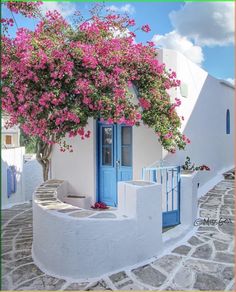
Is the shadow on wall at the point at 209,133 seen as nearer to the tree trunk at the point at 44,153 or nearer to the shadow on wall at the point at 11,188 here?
the tree trunk at the point at 44,153

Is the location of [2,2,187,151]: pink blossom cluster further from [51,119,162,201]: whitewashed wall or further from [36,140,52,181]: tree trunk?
[36,140,52,181]: tree trunk

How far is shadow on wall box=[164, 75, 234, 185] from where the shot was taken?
1020 cm

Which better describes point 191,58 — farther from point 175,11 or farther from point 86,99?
point 86,99

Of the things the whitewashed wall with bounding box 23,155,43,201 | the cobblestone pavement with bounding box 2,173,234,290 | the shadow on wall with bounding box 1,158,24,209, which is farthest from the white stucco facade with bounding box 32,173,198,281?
the whitewashed wall with bounding box 23,155,43,201

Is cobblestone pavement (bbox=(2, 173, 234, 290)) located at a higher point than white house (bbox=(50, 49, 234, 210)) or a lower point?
lower

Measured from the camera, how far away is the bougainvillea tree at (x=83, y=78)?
6727 millimetres

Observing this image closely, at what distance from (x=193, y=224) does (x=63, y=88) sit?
4.73m

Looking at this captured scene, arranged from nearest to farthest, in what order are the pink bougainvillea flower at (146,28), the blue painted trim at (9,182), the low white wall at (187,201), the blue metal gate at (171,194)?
1. the blue metal gate at (171,194)
2. the low white wall at (187,201)
3. the pink bougainvillea flower at (146,28)
4. the blue painted trim at (9,182)

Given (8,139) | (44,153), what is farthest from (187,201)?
Result: (8,139)

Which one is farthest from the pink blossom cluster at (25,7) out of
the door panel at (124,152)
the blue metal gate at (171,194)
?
the blue metal gate at (171,194)

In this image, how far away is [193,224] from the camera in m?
7.85

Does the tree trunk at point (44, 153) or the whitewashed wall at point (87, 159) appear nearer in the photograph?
the whitewashed wall at point (87, 159)

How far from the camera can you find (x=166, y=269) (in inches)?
222

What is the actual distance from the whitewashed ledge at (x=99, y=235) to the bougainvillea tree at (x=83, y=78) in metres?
2.00
